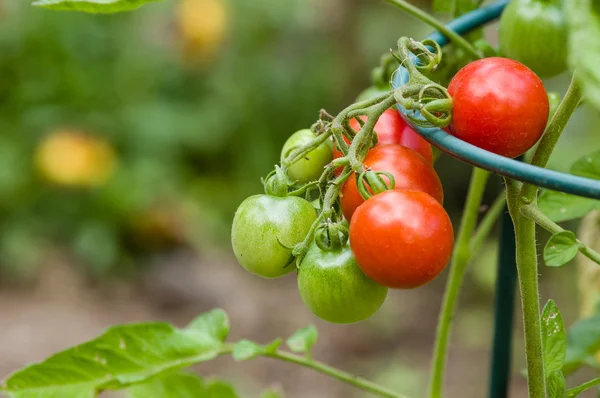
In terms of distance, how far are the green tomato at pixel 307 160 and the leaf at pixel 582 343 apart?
0.44 m

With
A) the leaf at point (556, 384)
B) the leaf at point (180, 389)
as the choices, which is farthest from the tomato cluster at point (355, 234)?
the leaf at point (180, 389)

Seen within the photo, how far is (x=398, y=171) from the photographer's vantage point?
1.93 ft

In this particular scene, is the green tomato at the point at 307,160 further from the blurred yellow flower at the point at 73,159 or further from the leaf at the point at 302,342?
the blurred yellow flower at the point at 73,159

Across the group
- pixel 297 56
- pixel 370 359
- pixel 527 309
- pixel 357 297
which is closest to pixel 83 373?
pixel 357 297

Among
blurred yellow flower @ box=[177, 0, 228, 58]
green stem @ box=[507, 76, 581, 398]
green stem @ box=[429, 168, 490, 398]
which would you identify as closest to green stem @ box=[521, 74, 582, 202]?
green stem @ box=[507, 76, 581, 398]

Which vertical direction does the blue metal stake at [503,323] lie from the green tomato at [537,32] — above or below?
below

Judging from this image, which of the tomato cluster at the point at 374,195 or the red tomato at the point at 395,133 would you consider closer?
the tomato cluster at the point at 374,195

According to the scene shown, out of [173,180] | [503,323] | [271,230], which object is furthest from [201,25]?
[271,230]

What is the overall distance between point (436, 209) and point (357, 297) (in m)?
0.10

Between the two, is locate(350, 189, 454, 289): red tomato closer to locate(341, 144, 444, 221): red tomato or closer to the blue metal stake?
locate(341, 144, 444, 221): red tomato

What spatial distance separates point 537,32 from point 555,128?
19cm

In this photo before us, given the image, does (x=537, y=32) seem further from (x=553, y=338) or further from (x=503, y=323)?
(x=503, y=323)

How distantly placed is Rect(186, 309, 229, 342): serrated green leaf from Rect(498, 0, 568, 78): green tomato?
1.33 ft

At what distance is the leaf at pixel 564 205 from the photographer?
0.72 meters
